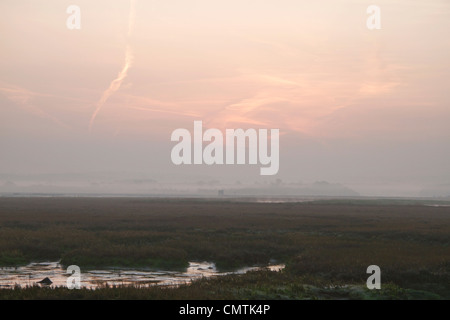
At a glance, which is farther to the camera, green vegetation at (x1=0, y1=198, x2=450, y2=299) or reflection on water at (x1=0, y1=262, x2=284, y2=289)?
reflection on water at (x1=0, y1=262, x2=284, y2=289)

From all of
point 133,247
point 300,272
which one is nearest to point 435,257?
point 300,272

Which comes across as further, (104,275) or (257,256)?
(257,256)

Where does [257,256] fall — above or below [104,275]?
below

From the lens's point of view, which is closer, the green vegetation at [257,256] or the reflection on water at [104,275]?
the green vegetation at [257,256]
